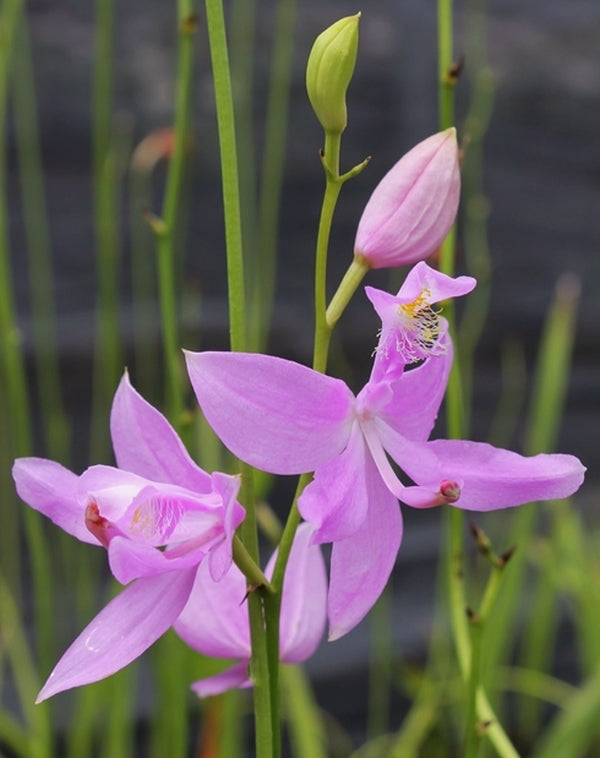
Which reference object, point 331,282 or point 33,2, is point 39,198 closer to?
point 33,2

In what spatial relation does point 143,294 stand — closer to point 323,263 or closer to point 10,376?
point 10,376

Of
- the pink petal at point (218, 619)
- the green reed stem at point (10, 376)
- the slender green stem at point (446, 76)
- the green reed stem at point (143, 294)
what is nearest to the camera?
the pink petal at point (218, 619)

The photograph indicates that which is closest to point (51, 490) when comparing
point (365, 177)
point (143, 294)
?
point (143, 294)

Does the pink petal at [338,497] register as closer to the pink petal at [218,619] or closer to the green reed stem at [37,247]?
the pink petal at [218,619]

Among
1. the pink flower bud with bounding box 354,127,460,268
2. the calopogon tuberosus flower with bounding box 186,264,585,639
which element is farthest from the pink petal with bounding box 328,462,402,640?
the pink flower bud with bounding box 354,127,460,268

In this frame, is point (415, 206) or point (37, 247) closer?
point (415, 206)

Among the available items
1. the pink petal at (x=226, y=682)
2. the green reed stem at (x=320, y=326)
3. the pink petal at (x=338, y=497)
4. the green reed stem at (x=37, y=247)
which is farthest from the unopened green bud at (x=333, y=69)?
the green reed stem at (x=37, y=247)
